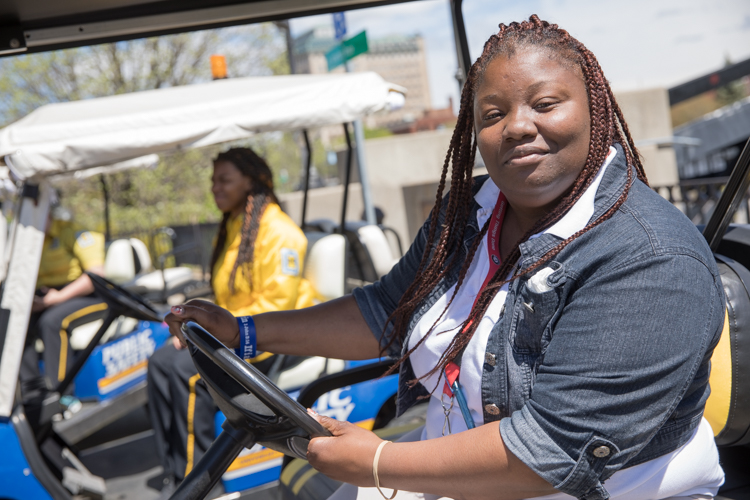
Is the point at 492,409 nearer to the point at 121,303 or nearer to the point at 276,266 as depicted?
the point at 276,266

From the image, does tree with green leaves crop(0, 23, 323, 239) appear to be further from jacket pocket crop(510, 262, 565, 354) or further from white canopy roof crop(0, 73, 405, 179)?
jacket pocket crop(510, 262, 565, 354)

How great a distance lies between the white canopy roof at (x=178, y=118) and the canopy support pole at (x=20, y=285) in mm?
173

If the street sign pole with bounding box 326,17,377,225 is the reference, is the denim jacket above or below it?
below

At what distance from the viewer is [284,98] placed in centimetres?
306

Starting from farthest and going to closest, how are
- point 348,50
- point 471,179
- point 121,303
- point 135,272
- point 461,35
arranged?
point 348,50
point 135,272
point 121,303
point 461,35
point 471,179

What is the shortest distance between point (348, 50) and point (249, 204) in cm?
286

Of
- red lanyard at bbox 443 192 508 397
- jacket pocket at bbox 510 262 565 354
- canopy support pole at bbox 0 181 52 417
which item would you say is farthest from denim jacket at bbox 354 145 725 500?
canopy support pole at bbox 0 181 52 417

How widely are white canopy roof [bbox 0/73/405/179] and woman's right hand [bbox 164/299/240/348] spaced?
49.8 inches

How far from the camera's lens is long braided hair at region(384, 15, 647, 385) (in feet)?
4.17

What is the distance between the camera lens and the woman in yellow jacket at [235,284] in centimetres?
306

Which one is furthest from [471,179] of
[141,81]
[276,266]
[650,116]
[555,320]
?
[141,81]

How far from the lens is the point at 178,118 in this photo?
2869 mm

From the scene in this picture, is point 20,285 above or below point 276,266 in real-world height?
above

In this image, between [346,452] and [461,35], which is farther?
[461,35]
